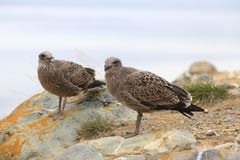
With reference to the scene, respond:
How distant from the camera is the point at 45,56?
11523 millimetres

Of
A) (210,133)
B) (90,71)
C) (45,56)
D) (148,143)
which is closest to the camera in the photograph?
(148,143)

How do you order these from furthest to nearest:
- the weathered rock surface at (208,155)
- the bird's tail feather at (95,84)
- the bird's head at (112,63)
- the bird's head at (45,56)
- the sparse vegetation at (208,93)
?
the sparse vegetation at (208,93) < the bird's tail feather at (95,84) < the bird's head at (45,56) < the bird's head at (112,63) < the weathered rock surface at (208,155)

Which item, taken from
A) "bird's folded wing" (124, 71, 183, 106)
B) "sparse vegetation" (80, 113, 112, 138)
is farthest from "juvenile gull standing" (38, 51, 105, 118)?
"bird's folded wing" (124, 71, 183, 106)

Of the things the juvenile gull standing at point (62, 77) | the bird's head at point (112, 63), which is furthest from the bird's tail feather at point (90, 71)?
the bird's head at point (112, 63)

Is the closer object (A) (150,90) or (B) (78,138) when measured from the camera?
(A) (150,90)

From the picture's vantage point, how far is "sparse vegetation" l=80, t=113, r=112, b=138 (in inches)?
427

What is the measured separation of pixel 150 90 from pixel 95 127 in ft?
4.85

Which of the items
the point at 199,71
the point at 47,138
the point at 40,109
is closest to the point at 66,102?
the point at 40,109

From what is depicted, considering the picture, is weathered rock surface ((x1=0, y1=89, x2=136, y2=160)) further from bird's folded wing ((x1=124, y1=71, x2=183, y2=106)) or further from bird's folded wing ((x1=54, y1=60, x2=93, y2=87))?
bird's folded wing ((x1=124, y1=71, x2=183, y2=106))

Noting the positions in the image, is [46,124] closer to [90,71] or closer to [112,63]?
[90,71]

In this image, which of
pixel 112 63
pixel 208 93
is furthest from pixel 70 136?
pixel 208 93

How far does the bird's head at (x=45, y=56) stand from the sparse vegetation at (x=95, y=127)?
1.40 m

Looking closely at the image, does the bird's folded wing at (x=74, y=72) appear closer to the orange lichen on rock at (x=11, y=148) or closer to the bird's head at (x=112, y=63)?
the orange lichen on rock at (x=11, y=148)

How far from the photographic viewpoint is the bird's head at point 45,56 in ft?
37.7
